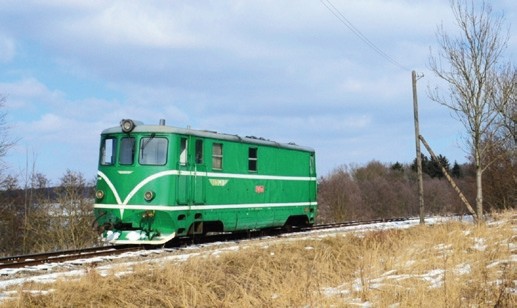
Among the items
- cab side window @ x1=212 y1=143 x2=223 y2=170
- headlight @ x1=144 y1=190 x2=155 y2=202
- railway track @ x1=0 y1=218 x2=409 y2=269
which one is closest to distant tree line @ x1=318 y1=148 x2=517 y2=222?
railway track @ x1=0 y1=218 x2=409 y2=269

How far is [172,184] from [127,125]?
2.18 metres

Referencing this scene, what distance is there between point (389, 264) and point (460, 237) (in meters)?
3.31

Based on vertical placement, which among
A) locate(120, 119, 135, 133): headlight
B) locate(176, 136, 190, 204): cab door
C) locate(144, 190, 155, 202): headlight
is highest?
locate(120, 119, 135, 133): headlight

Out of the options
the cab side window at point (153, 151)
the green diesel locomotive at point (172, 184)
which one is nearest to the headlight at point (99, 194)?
the green diesel locomotive at point (172, 184)

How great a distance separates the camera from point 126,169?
1383cm

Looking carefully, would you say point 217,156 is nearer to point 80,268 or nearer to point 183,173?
point 183,173

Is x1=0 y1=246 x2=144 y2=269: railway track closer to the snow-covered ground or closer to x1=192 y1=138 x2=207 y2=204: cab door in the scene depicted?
the snow-covered ground

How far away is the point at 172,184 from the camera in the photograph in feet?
44.2

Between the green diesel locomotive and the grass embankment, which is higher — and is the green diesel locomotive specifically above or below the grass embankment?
above

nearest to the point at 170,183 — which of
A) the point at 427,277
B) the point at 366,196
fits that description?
the point at 427,277

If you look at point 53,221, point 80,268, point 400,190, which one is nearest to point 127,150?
point 80,268

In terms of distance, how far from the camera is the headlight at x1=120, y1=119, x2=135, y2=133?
1402 centimetres

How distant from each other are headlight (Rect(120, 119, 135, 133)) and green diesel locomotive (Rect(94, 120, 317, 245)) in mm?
28

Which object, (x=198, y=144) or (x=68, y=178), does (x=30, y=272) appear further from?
(x=68, y=178)
